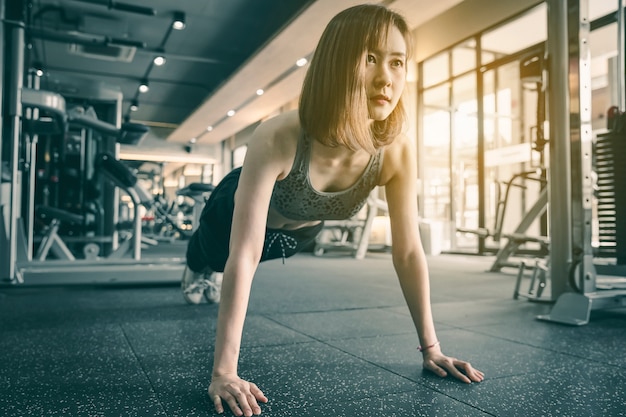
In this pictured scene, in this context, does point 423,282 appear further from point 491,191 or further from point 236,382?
point 491,191

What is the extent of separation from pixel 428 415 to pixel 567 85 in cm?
184

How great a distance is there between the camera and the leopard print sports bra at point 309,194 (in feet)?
3.79

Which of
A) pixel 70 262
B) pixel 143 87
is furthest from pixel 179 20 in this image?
pixel 70 262

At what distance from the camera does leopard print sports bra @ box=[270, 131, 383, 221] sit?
1.16 m

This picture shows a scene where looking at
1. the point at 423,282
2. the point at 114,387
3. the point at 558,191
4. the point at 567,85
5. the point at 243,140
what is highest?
the point at 243,140

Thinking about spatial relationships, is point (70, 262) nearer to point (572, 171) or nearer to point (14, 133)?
point (14, 133)

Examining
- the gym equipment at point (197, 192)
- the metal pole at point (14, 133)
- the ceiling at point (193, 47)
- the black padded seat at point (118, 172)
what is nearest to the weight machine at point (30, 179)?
the metal pole at point (14, 133)

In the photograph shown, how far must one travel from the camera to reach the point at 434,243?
21.0 feet

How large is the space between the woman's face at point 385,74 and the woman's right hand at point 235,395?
62 centimetres

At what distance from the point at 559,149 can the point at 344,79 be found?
1.67 meters

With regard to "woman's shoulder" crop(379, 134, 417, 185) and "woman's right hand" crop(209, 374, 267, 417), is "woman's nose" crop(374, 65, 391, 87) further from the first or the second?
"woman's right hand" crop(209, 374, 267, 417)

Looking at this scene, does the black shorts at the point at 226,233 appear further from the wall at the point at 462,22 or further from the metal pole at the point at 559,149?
the wall at the point at 462,22

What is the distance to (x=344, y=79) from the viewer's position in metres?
1.02

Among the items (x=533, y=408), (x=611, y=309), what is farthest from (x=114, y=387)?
(x=611, y=309)
